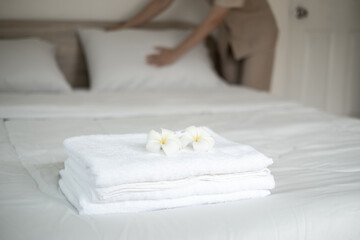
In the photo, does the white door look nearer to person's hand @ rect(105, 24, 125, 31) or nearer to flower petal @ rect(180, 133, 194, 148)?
person's hand @ rect(105, 24, 125, 31)

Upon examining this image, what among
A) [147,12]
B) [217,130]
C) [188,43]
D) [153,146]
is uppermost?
[147,12]

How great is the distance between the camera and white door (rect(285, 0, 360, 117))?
11.4 feet

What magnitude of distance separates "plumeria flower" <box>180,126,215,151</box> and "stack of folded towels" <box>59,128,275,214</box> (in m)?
0.01

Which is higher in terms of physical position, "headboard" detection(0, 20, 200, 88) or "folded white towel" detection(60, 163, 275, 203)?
"headboard" detection(0, 20, 200, 88)

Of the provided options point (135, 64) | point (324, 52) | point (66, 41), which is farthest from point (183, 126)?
point (324, 52)

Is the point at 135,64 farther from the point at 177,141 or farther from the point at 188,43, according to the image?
the point at 177,141

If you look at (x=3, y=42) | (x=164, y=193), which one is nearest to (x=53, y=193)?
(x=164, y=193)

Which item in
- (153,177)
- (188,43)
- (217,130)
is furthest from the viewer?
(188,43)

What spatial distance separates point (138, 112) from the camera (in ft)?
6.43

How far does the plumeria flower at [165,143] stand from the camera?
1.07 m

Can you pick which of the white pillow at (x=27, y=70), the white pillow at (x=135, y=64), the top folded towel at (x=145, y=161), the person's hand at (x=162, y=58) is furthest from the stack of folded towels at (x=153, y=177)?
the person's hand at (x=162, y=58)

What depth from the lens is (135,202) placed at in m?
0.98

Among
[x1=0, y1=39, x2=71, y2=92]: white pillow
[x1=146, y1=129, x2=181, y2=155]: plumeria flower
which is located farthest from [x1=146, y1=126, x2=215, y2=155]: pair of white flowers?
[x1=0, y1=39, x2=71, y2=92]: white pillow

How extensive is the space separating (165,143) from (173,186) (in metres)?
0.12
